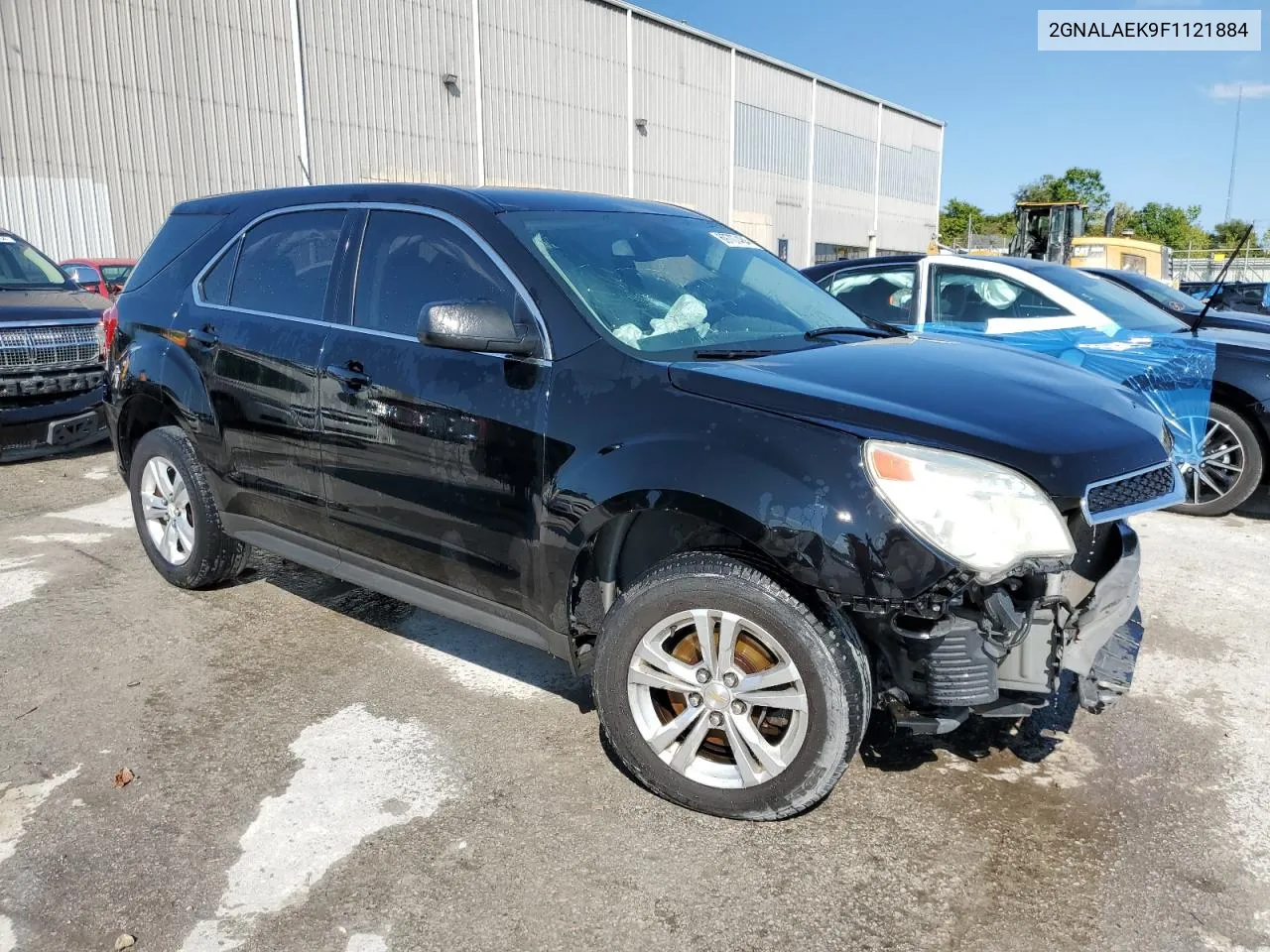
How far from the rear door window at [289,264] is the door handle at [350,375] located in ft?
1.00

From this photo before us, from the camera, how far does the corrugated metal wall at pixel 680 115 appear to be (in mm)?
30141

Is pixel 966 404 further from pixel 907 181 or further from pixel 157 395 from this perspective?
pixel 907 181

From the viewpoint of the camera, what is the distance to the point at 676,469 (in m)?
2.67

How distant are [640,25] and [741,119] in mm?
6143

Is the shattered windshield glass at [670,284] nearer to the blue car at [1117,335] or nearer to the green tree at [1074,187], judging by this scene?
the blue car at [1117,335]

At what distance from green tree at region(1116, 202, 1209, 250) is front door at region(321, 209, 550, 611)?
83051 mm

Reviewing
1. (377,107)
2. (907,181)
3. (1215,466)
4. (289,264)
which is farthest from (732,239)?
(907,181)

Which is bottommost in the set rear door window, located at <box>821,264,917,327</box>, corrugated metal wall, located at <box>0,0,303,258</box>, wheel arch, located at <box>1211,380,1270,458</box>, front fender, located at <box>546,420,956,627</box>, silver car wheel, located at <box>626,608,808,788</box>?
silver car wheel, located at <box>626,608,808,788</box>

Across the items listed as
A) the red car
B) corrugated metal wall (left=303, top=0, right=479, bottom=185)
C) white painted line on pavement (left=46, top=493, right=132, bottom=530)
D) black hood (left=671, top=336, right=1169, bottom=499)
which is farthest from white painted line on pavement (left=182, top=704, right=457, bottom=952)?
corrugated metal wall (left=303, top=0, right=479, bottom=185)

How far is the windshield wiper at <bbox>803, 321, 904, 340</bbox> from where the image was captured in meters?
3.51

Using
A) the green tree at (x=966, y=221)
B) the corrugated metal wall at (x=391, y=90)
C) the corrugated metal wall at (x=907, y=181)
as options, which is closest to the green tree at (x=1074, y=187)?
the green tree at (x=966, y=221)

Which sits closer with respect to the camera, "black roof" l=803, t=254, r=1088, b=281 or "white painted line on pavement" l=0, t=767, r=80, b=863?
"white painted line on pavement" l=0, t=767, r=80, b=863

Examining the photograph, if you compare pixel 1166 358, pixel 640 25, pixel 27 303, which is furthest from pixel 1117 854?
pixel 640 25

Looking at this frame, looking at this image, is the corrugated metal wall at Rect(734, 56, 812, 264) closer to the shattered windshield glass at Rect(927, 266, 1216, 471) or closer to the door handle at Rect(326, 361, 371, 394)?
the shattered windshield glass at Rect(927, 266, 1216, 471)
